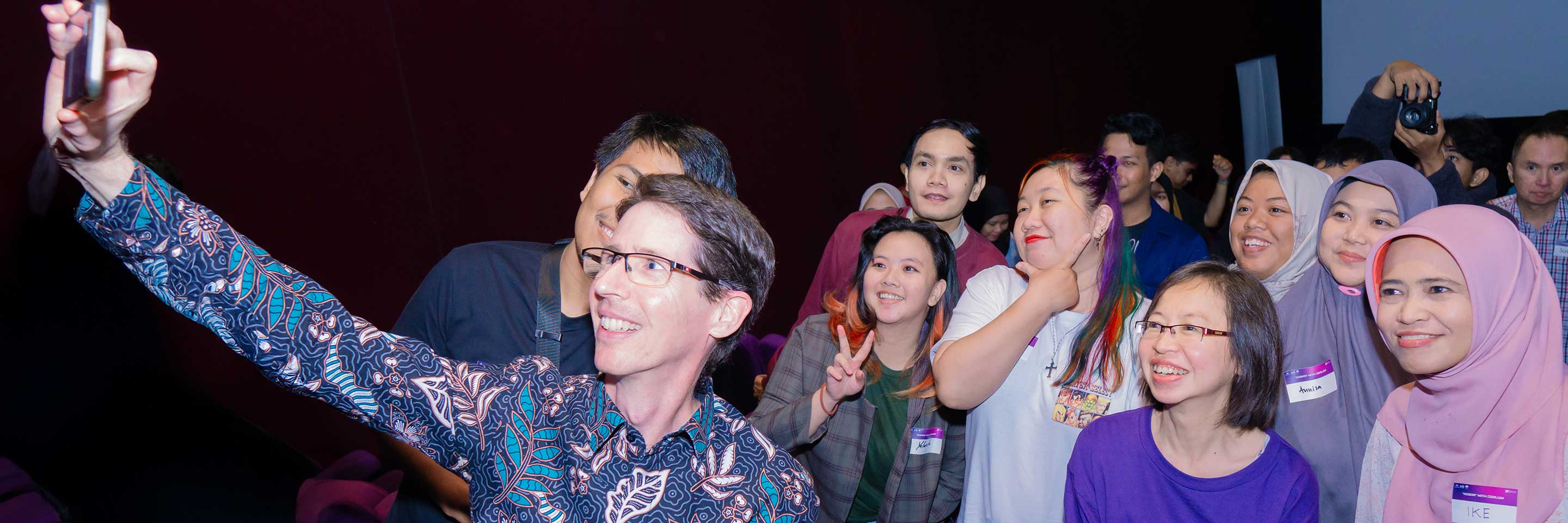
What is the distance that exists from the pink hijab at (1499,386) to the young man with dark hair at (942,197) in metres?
1.32

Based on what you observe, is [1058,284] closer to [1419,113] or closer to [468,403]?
[468,403]

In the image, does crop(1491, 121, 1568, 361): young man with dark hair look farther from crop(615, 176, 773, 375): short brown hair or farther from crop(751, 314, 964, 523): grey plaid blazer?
crop(615, 176, 773, 375): short brown hair

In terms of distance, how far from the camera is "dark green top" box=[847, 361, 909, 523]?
221cm

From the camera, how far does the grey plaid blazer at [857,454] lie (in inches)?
84.4

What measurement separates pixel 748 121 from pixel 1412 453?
3.50 meters

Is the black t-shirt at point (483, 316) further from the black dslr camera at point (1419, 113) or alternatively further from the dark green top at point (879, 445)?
the black dslr camera at point (1419, 113)

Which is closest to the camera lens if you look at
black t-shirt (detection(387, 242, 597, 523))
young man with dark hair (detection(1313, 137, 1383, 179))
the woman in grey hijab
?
young man with dark hair (detection(1313, 137, 1383, 179))

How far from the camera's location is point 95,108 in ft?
2.83

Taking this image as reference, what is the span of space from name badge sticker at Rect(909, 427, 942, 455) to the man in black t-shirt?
869 mm

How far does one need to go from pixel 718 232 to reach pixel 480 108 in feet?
8.91

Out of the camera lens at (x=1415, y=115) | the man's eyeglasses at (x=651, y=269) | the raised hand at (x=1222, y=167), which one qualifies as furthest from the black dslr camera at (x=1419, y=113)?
the raised hand at (x=1222, y=167)

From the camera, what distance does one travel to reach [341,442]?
3.44m

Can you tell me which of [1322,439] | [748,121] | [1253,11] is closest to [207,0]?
[748,121]

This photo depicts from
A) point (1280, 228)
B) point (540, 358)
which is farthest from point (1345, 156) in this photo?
point (540, 358)
